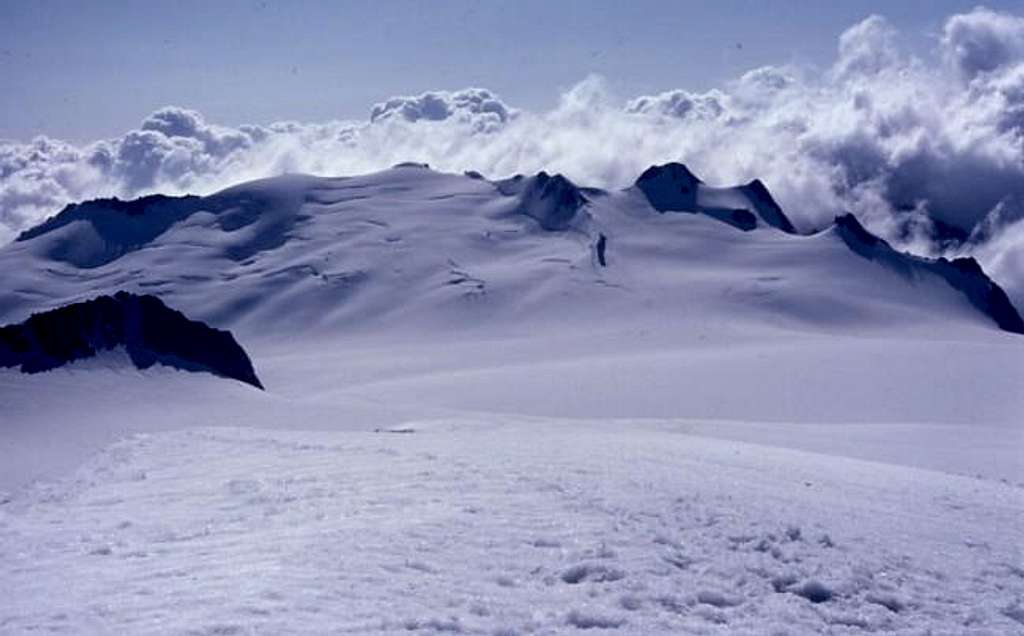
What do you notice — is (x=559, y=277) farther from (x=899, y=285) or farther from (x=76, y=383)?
(x=76, y=383)

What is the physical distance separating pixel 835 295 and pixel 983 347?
170 feet

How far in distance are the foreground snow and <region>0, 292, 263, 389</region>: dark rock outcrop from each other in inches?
739

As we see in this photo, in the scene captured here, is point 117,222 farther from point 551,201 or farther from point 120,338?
point 120,338

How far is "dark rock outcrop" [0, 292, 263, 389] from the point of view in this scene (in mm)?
41188

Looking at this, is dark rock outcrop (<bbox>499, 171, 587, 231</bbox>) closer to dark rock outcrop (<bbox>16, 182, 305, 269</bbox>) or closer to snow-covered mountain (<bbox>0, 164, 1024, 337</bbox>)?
snow-covered mountain (<bbox>0, 164, 1024, 337</bbox>)

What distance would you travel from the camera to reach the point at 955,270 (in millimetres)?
149625

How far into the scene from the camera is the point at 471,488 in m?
19.3

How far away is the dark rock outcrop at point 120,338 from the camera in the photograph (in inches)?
1622

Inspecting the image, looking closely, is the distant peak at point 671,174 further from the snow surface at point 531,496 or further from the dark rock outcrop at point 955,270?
the snow surface at point 531,496

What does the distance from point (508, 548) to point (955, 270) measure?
485ft

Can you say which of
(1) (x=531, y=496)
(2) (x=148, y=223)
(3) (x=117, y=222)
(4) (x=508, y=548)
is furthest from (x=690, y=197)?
(4) (x=508, y=548)

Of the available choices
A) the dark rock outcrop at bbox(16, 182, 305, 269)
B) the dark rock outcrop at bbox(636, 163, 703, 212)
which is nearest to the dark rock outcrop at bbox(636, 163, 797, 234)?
the dark rock outcrop at bbox(636, 163, 703, 212)

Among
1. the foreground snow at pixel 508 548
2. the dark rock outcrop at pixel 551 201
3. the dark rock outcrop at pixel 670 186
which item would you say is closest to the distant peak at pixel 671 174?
the dark rock outcrop at pixel 670 186

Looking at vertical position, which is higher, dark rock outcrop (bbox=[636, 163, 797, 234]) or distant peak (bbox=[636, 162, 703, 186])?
distant peak (bbox=[636, 162, 703, 186])
